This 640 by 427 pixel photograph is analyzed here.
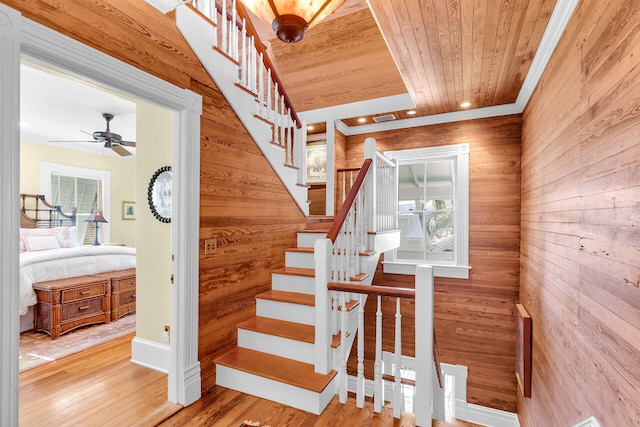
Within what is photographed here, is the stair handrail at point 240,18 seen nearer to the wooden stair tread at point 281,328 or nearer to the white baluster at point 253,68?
the white baluster at point 253,68

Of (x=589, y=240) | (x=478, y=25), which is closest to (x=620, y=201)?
(x=589, y=240)

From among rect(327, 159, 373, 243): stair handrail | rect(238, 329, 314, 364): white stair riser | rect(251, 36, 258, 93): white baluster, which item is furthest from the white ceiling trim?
rect(238, 329, 314, 364): white stair riser

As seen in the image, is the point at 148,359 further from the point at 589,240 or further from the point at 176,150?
the point at 589,240

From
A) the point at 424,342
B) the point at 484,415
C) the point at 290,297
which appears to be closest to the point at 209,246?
the point at 290,297

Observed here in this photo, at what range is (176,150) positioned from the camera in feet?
7.25

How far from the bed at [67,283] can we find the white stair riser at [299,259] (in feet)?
7.89

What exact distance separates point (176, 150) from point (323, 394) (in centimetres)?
196

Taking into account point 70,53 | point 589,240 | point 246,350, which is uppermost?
point 70,53

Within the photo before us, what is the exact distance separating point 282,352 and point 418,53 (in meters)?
2.72

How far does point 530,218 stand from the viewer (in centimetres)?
325

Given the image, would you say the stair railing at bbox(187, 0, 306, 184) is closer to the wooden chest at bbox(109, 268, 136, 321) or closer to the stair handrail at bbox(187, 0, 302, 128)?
the stair handrail at bbox(187, 0, 302, 128)

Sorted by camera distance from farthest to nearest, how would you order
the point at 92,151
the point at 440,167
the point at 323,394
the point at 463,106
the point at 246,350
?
the point at 92,151
the point at 440,167
the point at 463,106
the point at 246,350
the point at 323,394

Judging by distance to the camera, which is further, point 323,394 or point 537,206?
point 537,206

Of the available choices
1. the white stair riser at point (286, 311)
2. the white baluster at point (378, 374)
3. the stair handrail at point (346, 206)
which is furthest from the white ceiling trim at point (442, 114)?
the white stair riser at point (286, 311)
